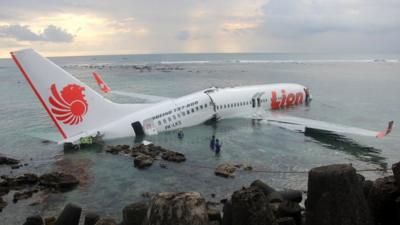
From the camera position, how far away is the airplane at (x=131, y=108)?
2459cm

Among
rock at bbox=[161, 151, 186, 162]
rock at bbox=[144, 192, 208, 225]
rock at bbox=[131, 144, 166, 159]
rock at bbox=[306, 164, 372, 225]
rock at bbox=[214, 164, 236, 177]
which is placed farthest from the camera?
rock at bbox=[131, 144, 166, 159]

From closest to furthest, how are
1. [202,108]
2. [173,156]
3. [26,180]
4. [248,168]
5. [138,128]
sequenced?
1. [26,180]
2. [248,168]
3. [173,156]
4. [138,128]
5. [202,108]

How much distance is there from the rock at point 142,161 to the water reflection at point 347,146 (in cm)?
1595

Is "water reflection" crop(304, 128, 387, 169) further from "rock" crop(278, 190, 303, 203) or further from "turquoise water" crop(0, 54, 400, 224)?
"rock" crop(278, 190, 303, 203)

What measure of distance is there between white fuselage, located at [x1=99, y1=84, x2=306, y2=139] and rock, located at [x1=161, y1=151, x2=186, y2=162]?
16.9 ft

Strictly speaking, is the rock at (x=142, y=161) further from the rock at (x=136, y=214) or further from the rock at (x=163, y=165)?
the rock at (x=136, y=214)

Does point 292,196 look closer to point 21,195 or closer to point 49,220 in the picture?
point 49,220

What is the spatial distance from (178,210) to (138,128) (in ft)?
81.3

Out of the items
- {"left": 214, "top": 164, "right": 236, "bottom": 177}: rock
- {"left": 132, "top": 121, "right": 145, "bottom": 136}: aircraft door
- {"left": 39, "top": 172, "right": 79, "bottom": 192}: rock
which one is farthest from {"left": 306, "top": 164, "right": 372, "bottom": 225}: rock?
{"left": 132, "top": 121, "right": 145, "bottom": 136}: aircraft door

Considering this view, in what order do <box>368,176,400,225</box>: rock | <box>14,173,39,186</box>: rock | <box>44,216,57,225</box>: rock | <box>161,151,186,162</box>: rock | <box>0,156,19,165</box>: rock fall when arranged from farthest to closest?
1. <box>161,151,186,162</box>: rock
2. <box>0,156,19,165</box>: rock
3. <box>14,173,39,186</box>: rock
4. <box>44,216,57,225</box>: rock
5. <box>368,176,400,225</box>: rock

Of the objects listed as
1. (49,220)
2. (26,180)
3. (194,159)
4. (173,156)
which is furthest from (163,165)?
(49,220)

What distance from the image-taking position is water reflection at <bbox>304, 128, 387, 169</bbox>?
2775 cm

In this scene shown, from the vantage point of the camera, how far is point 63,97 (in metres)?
25.6

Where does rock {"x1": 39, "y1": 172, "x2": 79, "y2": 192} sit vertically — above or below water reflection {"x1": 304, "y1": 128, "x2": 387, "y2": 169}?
below
